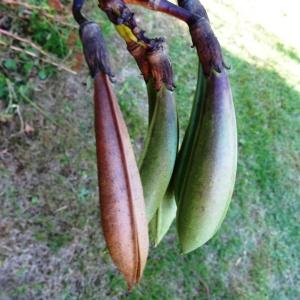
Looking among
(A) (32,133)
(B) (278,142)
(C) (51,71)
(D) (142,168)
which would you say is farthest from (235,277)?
(D) (142,168)

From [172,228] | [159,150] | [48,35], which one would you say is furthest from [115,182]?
[48,35]

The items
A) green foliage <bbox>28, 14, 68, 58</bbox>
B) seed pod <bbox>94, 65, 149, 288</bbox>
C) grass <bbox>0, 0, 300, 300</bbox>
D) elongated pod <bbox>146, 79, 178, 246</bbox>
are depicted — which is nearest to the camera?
seed pod <bbox>94, 65, 149, 288</bbox>

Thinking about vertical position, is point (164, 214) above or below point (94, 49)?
below

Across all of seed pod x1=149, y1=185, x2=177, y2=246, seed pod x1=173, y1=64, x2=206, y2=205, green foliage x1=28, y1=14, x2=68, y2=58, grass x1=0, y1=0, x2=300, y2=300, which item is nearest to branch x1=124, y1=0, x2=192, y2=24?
seed pod x1=173, y1=64, x2=206, y2=205

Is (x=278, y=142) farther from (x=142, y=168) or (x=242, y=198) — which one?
(x=142, y=168)

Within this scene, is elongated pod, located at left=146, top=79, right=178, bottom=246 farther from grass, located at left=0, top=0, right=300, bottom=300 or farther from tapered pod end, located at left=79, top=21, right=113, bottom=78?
grass, located at left=0, top=0, right=300, bottom=300

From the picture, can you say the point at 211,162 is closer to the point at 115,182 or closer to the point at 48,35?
the point at 115,182

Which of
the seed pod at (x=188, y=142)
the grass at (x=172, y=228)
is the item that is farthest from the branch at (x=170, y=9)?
the grass at (x=172, y=228)
